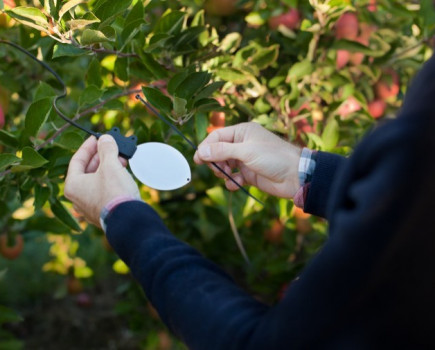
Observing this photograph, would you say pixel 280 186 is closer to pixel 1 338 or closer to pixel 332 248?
pixel 332 248

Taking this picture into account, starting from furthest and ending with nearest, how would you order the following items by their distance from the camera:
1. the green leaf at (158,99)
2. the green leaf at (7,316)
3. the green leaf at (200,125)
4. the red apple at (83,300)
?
the red apple at (83,300), the green leaf at (7,316), the green leaf at (200,125), the green leaf at (158,99)

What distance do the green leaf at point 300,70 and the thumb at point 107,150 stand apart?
2.02 feet

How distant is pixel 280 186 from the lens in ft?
3.68

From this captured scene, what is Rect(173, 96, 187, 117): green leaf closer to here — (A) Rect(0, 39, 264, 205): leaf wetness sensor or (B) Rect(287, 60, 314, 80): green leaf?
(A) Rect(0, 39, 264, 205): leaf wetness sensor

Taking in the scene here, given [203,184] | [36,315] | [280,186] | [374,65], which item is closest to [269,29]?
[374,65]

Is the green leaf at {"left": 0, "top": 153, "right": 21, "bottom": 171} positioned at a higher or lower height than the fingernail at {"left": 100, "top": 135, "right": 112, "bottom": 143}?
lower

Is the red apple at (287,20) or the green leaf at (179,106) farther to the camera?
the red apple at (287,20)

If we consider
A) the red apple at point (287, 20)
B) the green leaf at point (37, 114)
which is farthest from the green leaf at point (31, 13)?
the red apple at point (287, 20)

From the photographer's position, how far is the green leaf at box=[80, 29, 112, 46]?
1113mm

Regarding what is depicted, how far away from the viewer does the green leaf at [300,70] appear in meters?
1.52

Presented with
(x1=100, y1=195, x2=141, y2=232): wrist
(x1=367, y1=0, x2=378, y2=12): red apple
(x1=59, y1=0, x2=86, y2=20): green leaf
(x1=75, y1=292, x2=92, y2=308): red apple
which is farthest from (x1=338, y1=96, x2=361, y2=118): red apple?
(x1=75, y1=292, x2=92, y2=308): red apple

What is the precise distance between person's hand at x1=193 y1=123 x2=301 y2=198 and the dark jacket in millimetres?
299

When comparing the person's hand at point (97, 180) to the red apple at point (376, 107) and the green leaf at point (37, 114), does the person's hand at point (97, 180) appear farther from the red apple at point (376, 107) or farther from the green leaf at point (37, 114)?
the red apple at point (376, 107)

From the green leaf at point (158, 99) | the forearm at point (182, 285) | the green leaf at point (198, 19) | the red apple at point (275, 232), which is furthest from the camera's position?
the red apple at point (275, 232)
